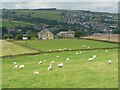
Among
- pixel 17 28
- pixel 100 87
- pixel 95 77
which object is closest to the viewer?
pixel 100 87

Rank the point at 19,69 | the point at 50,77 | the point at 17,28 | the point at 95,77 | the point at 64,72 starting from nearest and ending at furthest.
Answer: the point at 95,77 → the point at 50,77 → the point at 64,72 → the point at 19,69 → the point at 17,28

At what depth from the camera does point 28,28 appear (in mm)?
198125

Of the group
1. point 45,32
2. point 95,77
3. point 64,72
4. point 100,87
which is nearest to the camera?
point 100,87

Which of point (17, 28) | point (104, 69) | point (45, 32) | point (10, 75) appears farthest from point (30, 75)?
point (17, 28)

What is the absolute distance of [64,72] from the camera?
2641cm

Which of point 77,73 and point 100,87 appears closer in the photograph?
point 100,87

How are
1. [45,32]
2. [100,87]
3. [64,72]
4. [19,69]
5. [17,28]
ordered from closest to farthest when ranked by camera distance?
1. [100,87]
2. [64,72]
3. [19,69]
4. [45,32]
5. [17,28]

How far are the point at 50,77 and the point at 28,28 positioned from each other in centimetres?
17486

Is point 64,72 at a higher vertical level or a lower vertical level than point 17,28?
higher

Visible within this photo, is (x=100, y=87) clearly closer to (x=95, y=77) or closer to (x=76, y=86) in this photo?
(x=76, y=86)

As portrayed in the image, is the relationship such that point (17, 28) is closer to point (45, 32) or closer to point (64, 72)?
point (45, 32)

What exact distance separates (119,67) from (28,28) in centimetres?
17376

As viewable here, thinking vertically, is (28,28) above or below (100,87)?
below

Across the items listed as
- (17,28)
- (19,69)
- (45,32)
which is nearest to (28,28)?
(17,28)
